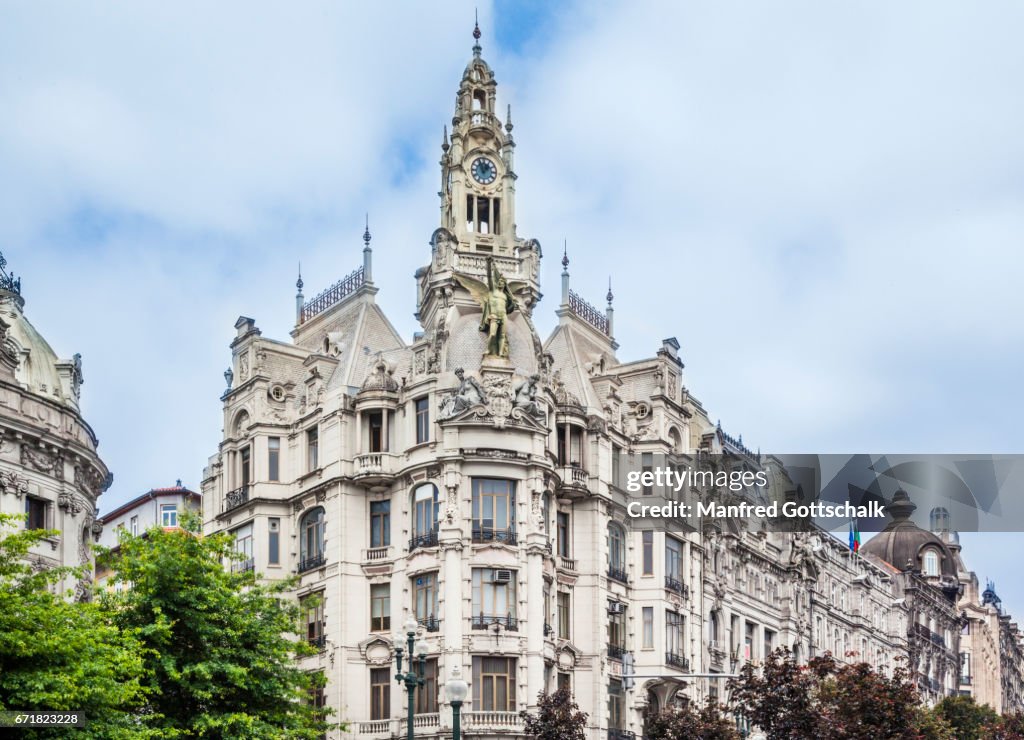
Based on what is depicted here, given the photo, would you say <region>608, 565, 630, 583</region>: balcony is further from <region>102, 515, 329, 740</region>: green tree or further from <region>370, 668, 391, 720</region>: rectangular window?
<region>102, 515, 329, 740</region>: green tree

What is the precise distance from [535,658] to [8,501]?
2418 centimetres

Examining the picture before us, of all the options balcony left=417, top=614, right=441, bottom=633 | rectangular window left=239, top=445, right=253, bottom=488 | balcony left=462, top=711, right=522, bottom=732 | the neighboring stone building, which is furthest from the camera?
the neighboring stone building

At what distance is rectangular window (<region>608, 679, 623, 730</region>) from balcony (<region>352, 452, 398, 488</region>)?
45.7 ft

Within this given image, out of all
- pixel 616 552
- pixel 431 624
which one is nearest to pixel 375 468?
pixel 431 624

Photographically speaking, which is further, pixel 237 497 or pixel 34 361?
pixel 237 497

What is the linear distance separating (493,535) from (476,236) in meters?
18.0

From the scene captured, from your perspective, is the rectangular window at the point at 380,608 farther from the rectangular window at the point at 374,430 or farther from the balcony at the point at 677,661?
the balcony at the point at 677,661

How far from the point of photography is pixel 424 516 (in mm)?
74625

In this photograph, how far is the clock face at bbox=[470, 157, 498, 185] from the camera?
286 feet

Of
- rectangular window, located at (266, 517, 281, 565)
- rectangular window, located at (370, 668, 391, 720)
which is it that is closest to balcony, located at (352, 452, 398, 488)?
rectangular window, located at (266, 517, 281, 565)

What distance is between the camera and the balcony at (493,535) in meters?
73.1

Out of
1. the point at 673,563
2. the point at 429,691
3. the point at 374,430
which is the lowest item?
the point at 429,691

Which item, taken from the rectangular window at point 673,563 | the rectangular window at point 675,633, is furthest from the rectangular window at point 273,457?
the rectangular window at point 675,633

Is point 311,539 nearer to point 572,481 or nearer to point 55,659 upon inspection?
point 572,481
